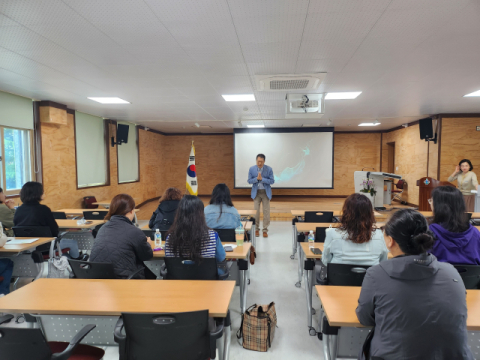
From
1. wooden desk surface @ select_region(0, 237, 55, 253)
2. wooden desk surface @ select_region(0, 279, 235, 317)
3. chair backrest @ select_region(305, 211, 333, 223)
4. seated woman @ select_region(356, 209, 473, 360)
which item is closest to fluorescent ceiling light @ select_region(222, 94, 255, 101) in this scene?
chair backrest @ select_region(305, 211, 333, 223)

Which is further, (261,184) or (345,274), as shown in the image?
(261,184)

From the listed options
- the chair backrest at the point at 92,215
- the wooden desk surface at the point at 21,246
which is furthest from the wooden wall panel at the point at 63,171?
the wooden desk surface at the point at 21,246

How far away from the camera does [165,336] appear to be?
1298 millimetres

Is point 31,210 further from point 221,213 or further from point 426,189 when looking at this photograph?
point 426,189

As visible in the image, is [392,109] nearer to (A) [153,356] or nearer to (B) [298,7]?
(B) [298,7]

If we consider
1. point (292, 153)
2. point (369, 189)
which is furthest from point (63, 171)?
point (369, 189)

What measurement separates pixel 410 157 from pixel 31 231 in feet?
31.9

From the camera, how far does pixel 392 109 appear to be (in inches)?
262

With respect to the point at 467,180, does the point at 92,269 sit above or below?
below

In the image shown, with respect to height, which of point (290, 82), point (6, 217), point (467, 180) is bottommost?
point (6, 217)

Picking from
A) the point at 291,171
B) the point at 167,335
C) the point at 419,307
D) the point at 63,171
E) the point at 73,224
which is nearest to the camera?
the point at 419,307

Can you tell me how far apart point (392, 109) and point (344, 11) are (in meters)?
5.11

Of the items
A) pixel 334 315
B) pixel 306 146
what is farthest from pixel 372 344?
pixel 306 146

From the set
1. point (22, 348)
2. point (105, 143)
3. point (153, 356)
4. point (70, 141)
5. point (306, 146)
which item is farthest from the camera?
point (306, 146)
